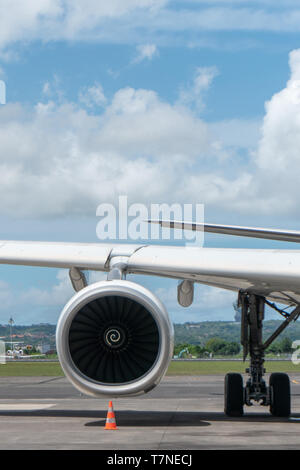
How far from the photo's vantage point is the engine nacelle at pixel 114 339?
11.3 metres

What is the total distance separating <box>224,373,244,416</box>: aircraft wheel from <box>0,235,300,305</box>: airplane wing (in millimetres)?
2418

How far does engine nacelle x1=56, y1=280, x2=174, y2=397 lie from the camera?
37.0 feet

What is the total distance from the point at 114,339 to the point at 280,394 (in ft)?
17.2

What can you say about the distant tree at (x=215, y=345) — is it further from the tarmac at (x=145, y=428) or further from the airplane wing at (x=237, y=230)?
the airplane wing at (x=237, y=230)

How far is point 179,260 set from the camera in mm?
12375

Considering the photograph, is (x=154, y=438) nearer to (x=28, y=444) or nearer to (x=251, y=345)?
(x=28, y=444)

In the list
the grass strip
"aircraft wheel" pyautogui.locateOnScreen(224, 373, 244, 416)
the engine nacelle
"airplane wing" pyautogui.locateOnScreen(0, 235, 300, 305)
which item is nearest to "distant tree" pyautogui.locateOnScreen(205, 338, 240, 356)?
the grass strip

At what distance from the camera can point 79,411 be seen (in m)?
17.8

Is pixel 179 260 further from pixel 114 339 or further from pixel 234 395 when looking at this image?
pixel 234 395

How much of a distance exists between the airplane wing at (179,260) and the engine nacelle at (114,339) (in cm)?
92

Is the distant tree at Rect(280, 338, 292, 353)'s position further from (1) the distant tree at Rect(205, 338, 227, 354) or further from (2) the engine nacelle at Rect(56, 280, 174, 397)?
(2) the engine nacelle at Rect(56, 280, 174, 397)

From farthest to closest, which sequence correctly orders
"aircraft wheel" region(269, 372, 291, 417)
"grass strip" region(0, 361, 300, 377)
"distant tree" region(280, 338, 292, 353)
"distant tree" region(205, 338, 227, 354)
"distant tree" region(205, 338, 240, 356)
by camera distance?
1. "distant tree" region(205, 338, 227, 354)
2. "distant tree" region(205, 338, 240, 356)
3. "distant tree" region(280, 338, 292, 353)
4. "grass strip" region(0, 361, 300, 377)
5. "aircraft wheel" region(269, 372, 291, 417)
